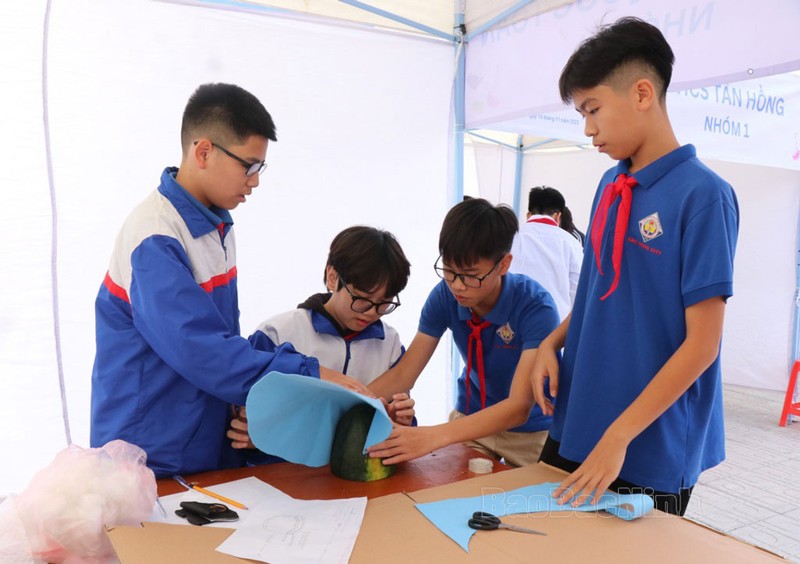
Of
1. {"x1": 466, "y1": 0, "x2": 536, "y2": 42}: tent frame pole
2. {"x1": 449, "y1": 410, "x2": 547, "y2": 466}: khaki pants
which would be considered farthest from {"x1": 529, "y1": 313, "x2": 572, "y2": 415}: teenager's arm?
{"x1": 466, "y1": 0, "x2": 536, "y2": 42}: tent frame pole

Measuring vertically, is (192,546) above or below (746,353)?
above

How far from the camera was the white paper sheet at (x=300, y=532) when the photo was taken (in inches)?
35.0

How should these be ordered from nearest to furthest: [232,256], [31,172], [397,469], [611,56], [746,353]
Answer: [611,56]
[397,469]
[232,256]
[31,172]
[746,353]

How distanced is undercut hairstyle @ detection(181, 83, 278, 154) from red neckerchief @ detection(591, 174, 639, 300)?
2.31 ft

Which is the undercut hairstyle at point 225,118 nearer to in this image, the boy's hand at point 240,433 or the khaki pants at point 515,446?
the boy's hand at point 240,433

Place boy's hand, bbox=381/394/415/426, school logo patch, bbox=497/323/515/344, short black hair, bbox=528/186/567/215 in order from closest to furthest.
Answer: boy's hand, bbox=381/394/415/426 < school logo patch, bbox=497/323/515/344 < short black hair, bbox=528/186/567/215

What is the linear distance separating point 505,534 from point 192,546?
1.46 ft

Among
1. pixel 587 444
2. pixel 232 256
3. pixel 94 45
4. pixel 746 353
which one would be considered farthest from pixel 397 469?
pixel 746 353

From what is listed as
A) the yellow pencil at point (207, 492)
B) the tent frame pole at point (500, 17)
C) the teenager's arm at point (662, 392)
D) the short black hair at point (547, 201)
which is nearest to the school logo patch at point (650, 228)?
the teenager's arm at point (662, 392)

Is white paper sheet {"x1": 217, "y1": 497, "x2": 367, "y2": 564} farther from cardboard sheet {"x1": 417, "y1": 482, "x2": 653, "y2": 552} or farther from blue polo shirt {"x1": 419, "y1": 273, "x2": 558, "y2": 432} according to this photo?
blue polo shirt {"x1": 419, "y1": 273, "x2": 558, "y2": 432}

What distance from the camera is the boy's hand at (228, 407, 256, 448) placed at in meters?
1.32

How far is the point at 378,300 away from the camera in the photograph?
5.18 feet

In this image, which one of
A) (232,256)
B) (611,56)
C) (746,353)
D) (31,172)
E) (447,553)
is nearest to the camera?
(447,553)

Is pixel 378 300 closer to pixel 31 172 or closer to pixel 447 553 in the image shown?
pixel 447 553
